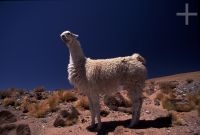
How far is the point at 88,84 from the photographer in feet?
40.7

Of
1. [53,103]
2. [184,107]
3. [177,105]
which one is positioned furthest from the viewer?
[53,103]

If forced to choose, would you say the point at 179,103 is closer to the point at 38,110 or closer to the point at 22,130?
the point at 38,110

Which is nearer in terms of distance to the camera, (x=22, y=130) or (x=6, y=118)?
(x=22, y=130)

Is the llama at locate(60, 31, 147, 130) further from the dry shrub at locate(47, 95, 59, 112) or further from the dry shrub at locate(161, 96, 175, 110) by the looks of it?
the dry shrub at locate(47, 95, 59, 112)

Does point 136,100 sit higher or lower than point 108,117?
higher

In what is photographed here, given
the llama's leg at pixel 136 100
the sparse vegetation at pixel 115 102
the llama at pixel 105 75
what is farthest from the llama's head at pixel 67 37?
the sparse vegetation at pixel 115 102

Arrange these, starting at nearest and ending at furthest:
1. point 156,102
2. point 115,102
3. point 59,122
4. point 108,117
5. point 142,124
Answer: point 142,124 → point 59,122 → point 108,117 → point 115,102 → point 156,102

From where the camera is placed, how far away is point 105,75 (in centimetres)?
1225

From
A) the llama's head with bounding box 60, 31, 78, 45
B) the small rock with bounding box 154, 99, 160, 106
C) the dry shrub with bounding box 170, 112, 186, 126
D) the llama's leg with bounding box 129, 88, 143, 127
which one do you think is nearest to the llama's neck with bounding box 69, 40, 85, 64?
the llama's head with bounding box 60, 31, 78, 45

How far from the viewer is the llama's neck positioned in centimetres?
1279

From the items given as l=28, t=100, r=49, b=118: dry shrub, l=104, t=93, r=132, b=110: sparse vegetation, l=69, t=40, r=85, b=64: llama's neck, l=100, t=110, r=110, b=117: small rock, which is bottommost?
l=100, t=110, r=110, b=117: small rock

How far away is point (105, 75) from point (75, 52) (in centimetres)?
129

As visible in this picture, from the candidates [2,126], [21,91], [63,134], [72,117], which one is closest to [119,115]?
[72,117]

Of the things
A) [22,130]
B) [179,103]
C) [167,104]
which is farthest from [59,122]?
[179,103]
